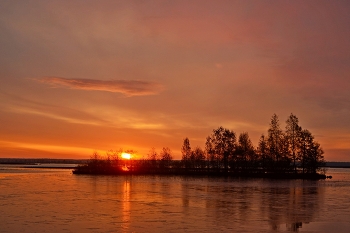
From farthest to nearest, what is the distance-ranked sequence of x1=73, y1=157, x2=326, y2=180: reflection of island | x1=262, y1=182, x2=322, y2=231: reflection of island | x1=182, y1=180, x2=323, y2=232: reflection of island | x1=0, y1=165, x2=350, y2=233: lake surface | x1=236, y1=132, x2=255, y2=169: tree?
x1=236, y1=132, x2=255, y2=169: tree < x1=73, y1=157, x2=326, y2=180: reflection of island < x1=262, y1=182, x2=322, y2=231: reflection of island < x1=182, y1=180, x2=323, y2=232: reflection of island < x1=0, y1=165, x2=350, y2=233: lake surface

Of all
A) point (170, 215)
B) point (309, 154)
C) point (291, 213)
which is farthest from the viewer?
point (309, 154)

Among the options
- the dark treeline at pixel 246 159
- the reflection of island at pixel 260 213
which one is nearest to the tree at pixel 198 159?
the dark treeline at pixel 246 159

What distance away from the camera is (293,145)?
109m

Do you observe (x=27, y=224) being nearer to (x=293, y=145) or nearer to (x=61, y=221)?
(x=61, y=221)

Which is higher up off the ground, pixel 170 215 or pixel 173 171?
pixel 173 171

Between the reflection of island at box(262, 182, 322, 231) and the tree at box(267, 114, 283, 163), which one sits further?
the tree at box(267, 114, 283, 163)

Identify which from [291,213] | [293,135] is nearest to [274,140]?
[293,135]

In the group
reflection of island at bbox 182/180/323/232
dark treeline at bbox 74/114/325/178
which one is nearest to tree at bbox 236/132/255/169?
dark treeline at bbox 74/114/325/178

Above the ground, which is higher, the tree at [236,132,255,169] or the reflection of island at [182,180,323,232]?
the tree at [236,132,255,169]

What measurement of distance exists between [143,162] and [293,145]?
60679 mm

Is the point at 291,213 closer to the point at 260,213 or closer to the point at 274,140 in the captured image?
the point at 260,213

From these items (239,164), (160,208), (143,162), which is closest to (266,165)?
(239,164)

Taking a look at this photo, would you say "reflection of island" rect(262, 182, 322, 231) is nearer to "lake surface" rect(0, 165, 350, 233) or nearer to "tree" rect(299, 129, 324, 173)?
"lake surface" rect(0, 165, 350, 233)

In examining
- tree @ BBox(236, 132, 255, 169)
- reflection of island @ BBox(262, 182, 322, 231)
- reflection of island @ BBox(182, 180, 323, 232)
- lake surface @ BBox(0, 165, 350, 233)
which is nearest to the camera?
lake surface @ BBox(0, 165, 350, 233)
